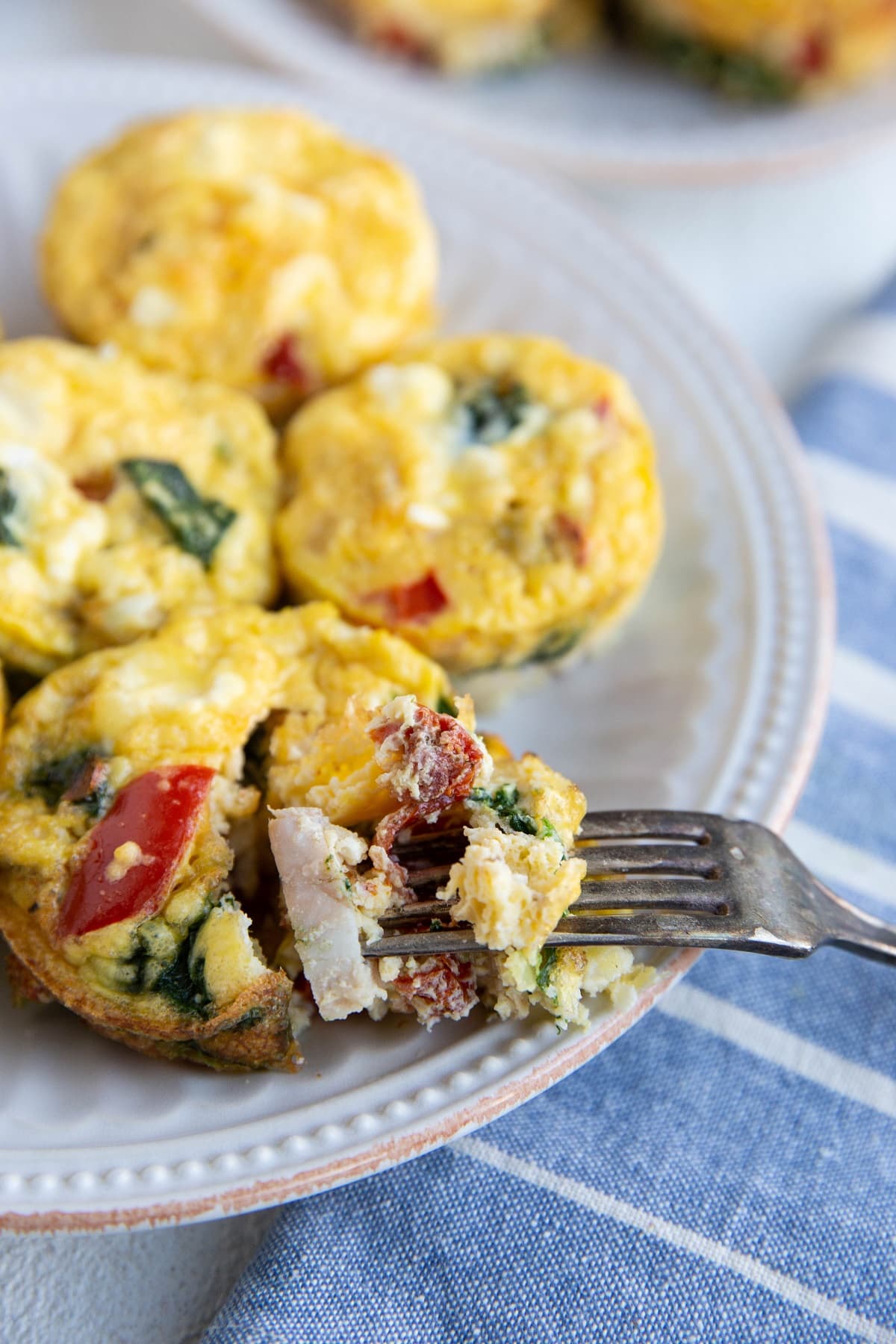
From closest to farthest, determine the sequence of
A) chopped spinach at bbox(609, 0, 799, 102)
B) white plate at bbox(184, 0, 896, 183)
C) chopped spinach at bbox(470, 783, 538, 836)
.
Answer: chopped spinach at bbox(470, 783, 538, 836)
white plate at bbox(184, 0, 896, 183)
chopped spinach at bbox(609, 0, 799, 102)

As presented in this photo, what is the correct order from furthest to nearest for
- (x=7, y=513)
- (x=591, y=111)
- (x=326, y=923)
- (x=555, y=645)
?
(x=591, y=111) → (x=555, y=645) → (x=7, y=513) → (x=326, y=923)

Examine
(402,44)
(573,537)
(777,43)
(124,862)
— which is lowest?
(124,862)

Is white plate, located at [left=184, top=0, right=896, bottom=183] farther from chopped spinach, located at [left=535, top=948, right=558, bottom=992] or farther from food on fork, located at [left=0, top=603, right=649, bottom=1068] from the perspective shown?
chopped spinach, located at [left=535, top=948, right=558, bottom=992]

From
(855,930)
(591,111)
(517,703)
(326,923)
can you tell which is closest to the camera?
(326,923)

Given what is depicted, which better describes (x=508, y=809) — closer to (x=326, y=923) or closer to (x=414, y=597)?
(x=326, y=923)

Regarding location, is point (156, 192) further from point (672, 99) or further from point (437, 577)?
point (672, 99)

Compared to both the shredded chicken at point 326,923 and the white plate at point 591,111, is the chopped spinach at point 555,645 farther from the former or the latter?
the white plate at point 591,111

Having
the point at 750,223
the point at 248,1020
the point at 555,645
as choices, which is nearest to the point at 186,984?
the point at 248,1020

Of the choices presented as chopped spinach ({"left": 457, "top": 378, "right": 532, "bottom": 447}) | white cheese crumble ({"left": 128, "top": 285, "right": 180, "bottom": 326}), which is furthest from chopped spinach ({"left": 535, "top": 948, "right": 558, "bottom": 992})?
white cheese crumble ({"left": 128, "top": 285, "right": 180, "bottom": 326})

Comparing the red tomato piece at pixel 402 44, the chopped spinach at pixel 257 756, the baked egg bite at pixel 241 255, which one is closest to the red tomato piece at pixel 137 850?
the chopped spinach at pixel 257 756
